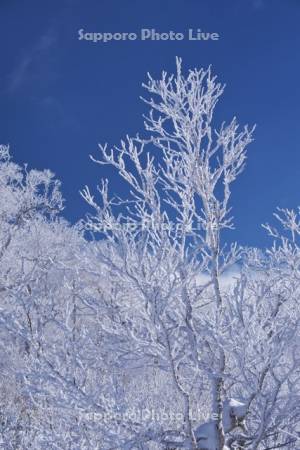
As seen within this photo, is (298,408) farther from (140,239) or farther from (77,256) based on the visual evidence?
(77,256)

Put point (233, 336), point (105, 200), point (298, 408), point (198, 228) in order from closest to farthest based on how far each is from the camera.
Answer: point (233, 336)
point (105, 200)
point (298, 408)
point (198, 228)

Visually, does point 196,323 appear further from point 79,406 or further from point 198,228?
point 79,406

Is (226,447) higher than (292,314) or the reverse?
the reverse

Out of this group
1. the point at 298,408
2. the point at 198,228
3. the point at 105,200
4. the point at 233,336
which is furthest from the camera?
the point at 198,228

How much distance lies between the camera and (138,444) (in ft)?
11.3

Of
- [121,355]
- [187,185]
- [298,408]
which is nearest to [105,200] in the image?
[187,185]

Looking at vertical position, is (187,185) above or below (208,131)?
below

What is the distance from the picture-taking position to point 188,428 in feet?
11.3

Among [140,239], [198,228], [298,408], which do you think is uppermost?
[198,228]

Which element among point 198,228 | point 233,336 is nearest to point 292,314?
point 233,336

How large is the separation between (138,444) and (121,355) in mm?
650

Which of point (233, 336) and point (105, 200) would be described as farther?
point (105, 200)

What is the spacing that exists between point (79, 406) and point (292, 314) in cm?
183

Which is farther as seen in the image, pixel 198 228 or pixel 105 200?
pixel 198 228
